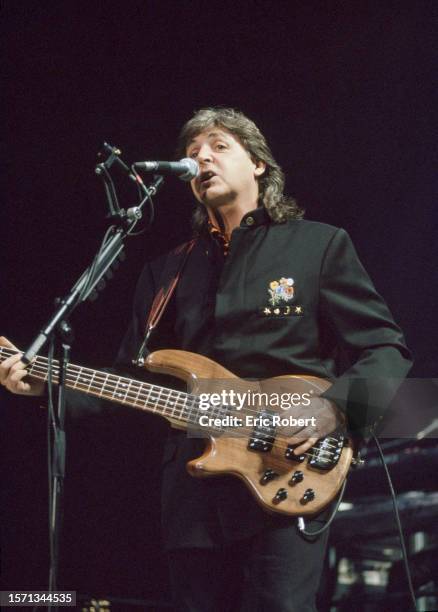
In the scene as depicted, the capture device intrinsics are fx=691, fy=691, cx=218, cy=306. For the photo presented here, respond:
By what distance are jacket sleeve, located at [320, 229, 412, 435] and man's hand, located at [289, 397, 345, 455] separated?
0.02 m

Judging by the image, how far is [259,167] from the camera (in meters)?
3.05

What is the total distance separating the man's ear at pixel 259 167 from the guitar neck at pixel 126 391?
113 cm

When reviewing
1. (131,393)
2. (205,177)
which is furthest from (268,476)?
(205,177)

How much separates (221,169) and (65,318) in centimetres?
116

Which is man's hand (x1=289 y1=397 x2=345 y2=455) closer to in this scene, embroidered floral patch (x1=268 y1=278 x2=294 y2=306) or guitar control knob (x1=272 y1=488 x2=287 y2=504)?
guitar control knob (x1=272 y1=488 x2=287 y2=504)

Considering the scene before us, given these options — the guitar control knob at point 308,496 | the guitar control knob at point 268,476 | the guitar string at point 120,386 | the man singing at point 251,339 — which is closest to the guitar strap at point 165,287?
the man singing at point 251,339

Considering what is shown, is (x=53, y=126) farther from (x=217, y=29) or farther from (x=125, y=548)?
(x=125, y=548)

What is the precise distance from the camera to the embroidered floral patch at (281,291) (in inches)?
92.7

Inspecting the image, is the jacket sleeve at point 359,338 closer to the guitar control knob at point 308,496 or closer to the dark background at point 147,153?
the guitar control knob at point 308,496

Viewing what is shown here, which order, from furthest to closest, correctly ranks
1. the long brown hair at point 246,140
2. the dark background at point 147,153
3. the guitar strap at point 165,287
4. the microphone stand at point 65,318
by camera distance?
the dark background at point 147,153 < the long brown hair at point 246,140 < the guitar strap at point 165,287 < the microphone stand at point 65,318

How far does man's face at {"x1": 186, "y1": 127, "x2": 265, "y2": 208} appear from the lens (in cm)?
273

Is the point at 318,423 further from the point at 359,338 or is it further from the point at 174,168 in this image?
the point at 174,168

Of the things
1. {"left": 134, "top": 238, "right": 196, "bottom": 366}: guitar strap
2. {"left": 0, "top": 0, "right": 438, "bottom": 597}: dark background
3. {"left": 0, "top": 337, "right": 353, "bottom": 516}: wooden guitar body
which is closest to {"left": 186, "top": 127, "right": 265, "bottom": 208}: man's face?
{"left": 134, "top": 238, "right": 196, "bottom": 366}: guitar strap

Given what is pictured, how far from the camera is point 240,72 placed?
4.03m
